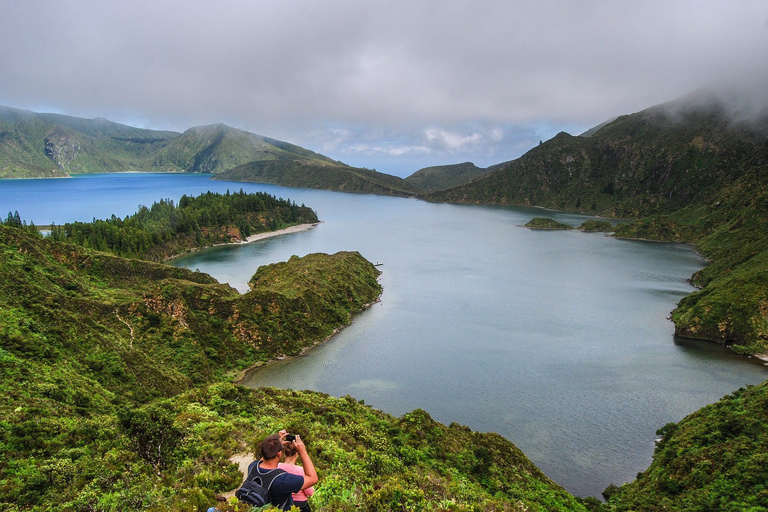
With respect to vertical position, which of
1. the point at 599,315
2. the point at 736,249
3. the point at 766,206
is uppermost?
the point at 766,206

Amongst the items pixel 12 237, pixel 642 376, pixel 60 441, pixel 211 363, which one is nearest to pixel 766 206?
pixel 642 376

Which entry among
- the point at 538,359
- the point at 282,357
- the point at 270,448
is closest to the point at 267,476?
the point at 270,448

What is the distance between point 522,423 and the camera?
128ft

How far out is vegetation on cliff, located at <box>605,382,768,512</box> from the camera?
23.2 meters

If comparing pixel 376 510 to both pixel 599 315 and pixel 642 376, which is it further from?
pixel 599 315

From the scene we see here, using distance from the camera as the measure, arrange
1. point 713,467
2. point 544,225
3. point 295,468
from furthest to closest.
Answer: point 544,225 < point 713,467 < point 295,468

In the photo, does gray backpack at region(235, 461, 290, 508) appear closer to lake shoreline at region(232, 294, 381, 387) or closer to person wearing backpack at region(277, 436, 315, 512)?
Answer: person wearing backpack at region(277, 436, 315, 512)

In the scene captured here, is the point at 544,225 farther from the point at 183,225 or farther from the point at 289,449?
the point at 289,449

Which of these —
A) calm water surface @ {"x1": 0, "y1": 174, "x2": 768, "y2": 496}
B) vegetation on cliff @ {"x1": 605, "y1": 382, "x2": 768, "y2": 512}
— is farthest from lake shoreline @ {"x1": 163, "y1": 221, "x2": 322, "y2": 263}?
vegetation on cliff @ {"x1": 605, "y1": 382, "x2": 768, "y2": 512}

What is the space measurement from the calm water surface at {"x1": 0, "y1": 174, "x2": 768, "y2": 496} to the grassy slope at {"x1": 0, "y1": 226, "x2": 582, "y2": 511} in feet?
25.8

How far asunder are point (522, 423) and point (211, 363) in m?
33.3

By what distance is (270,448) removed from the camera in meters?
8.21

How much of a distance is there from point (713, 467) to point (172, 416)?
31.3 meters

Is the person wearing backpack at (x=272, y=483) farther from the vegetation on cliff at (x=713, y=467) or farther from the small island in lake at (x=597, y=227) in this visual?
the small island in lake at (x=597, y=227)
